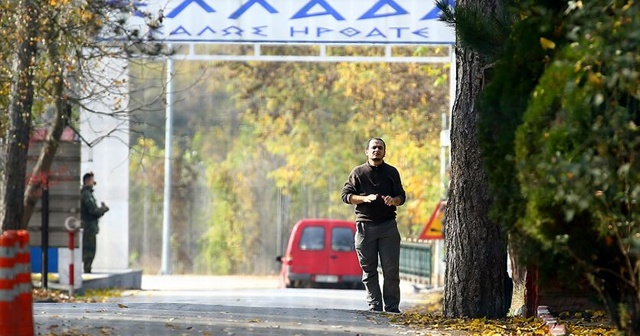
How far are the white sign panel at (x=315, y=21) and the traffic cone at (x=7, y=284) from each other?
57.9ft

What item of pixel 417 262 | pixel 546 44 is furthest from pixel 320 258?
pixel 546 44

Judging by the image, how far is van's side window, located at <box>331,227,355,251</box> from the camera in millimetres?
33875

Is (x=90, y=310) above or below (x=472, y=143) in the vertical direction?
below

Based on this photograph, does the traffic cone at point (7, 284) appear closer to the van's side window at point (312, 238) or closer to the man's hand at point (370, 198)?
the man's hand at point (370, 198)

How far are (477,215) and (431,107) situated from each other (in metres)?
32.7

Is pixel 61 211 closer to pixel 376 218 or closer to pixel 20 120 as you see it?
pixel 20 120

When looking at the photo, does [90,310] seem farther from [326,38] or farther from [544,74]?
[326,38]

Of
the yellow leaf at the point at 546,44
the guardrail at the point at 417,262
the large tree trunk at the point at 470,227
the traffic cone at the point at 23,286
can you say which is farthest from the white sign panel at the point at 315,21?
the yellow leaf at the point at 546,44

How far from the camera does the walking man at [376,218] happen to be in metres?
15.6

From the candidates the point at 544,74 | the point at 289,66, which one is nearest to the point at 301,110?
the point at 289,66

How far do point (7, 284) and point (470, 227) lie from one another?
5803 millimetres

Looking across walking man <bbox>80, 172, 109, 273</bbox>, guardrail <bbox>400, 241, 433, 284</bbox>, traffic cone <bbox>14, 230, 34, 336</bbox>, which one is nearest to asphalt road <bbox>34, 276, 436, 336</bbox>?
traffic cone <bbox>14, 230, 34, 336</bbox>

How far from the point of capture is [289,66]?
2030 inches

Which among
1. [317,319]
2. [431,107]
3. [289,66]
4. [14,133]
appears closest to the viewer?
[317,319]
